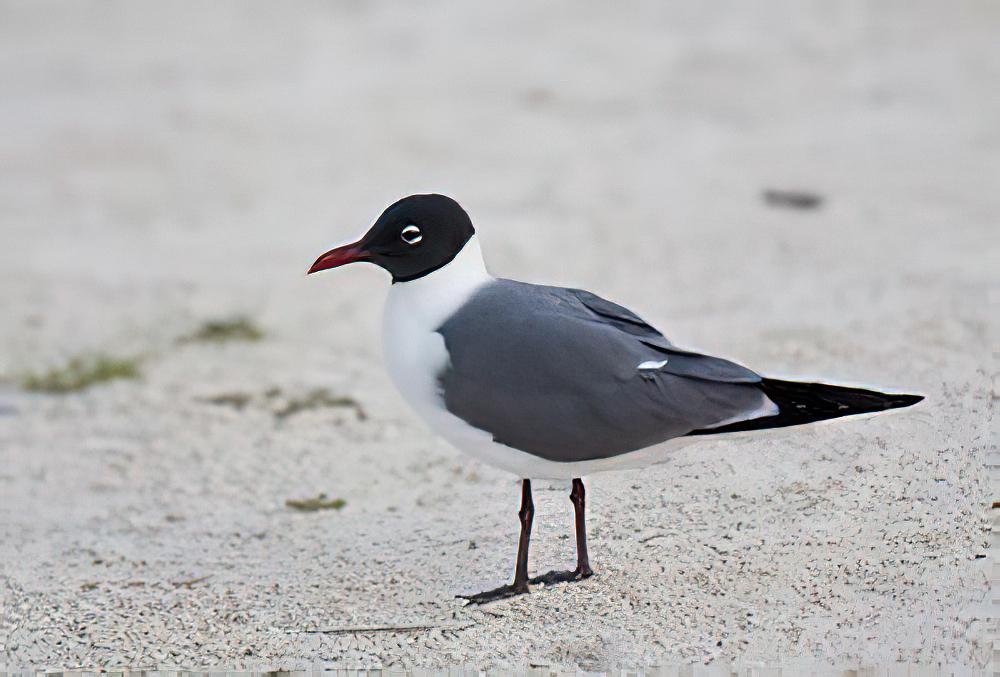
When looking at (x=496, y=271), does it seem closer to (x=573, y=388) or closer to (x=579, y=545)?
(x=579, y=545)

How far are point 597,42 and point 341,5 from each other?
224cm

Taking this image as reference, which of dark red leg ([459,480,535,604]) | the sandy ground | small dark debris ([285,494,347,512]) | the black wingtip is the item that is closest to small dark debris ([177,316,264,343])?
the sandy ground

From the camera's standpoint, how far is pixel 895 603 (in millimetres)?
3387

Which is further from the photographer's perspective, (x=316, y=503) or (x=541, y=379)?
(x=316, y=503)

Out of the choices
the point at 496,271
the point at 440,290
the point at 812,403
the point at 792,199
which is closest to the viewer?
the point at 812,403

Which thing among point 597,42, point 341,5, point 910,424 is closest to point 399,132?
point 597,42

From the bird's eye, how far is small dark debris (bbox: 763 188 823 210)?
12.5 feet

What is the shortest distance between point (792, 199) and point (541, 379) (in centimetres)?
399

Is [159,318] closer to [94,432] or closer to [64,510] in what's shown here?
[94,432]

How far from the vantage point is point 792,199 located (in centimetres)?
705

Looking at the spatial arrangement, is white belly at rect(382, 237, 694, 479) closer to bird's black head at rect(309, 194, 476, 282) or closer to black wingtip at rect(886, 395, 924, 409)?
bird's black head at rect(309, 194, 476, 282)

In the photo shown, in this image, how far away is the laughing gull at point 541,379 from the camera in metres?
3.40

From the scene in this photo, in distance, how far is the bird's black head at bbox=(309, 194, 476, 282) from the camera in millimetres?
3605

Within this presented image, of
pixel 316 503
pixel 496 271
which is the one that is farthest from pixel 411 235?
pixel 496 271
